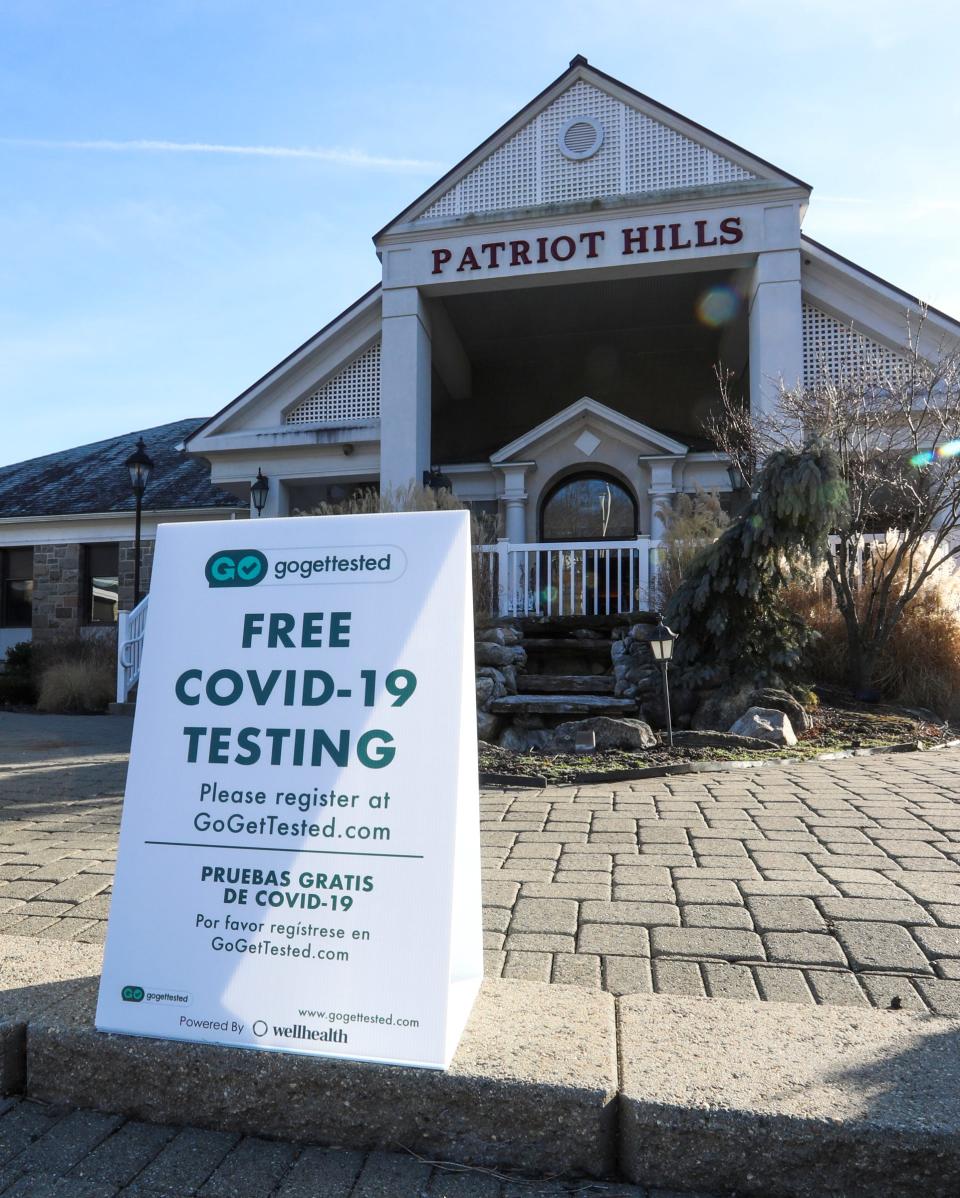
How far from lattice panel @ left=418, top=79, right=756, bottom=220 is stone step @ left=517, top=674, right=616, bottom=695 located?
8285 millimetres

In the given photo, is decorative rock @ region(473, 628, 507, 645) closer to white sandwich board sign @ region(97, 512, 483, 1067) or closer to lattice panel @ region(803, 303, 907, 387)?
white sandwich board sign @ region(97, 512, 483, 1067)

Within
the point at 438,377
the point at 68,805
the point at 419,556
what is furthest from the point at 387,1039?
the point at 438,377

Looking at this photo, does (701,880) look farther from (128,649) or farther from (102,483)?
(102,483)

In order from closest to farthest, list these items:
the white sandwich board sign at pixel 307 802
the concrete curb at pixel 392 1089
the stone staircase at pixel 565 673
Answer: the concrete curb at pixel 392 1089 < the white sandwich board sign at pixel 307 802 < the stone staircase at pixel 565 673

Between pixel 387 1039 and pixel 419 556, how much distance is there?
1065 mm

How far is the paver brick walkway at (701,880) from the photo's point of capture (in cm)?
245

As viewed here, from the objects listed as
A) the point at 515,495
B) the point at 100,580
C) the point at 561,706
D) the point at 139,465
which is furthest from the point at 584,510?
the point at 100,580

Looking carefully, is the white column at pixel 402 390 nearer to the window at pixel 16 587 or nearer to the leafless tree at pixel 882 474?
the leafless tree at pixel 882 474

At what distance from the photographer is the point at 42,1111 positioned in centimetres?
196

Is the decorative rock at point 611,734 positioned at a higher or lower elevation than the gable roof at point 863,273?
lower

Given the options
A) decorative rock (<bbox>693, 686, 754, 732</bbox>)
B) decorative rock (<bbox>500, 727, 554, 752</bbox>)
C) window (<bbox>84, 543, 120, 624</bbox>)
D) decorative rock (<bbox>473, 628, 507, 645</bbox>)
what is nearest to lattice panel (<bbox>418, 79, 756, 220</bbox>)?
decorative rock (<bbox>473, 628, 507, 645</bbox>)

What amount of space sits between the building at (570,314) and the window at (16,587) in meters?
6.12

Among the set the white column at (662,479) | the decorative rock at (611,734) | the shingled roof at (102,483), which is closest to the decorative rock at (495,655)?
the decorative rock at (611,734)

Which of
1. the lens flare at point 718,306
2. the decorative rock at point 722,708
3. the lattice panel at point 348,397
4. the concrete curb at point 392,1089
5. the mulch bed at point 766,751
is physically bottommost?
the concrete curb at point 392,1089
